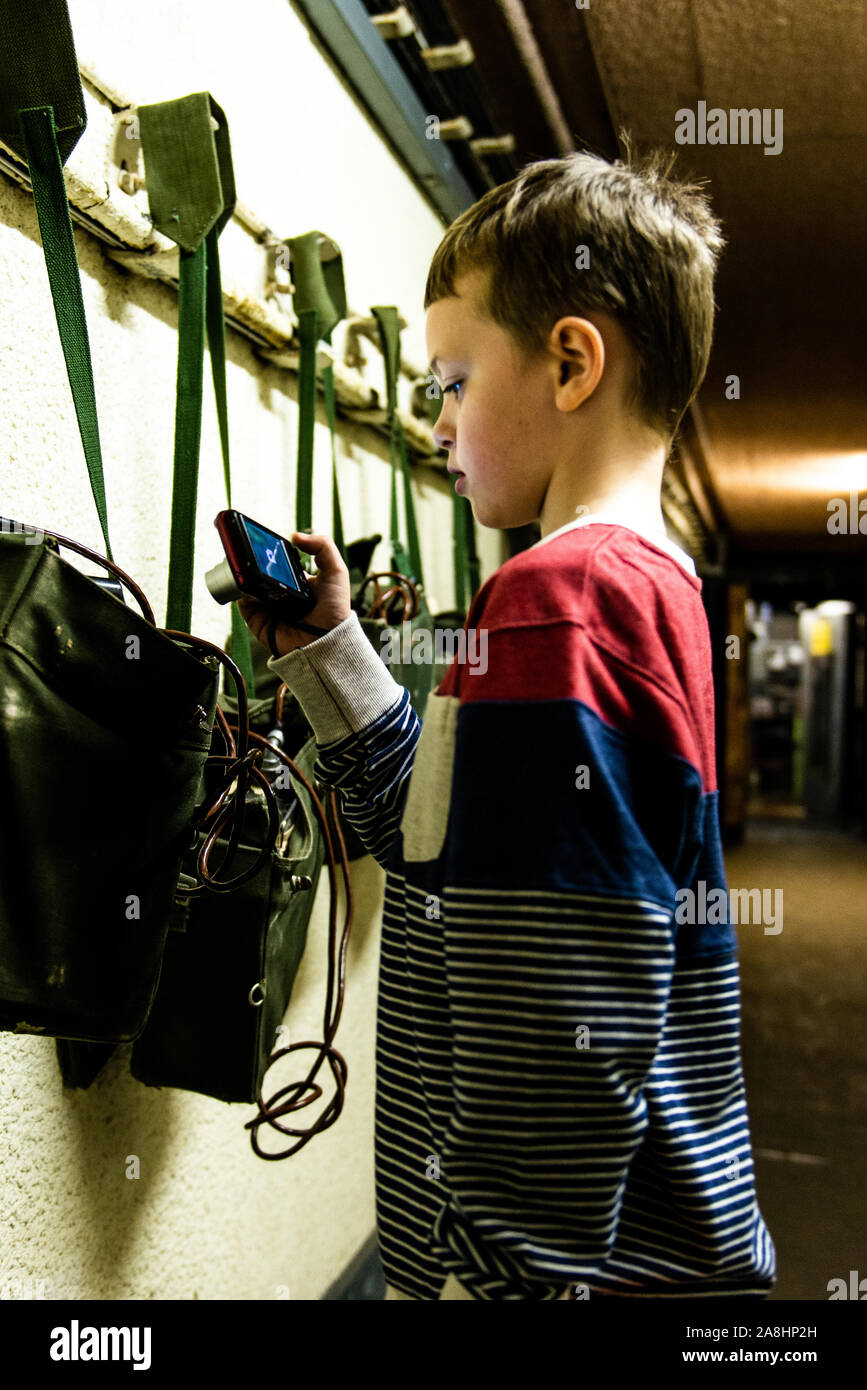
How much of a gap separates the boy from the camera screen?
0.02m

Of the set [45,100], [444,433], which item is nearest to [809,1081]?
[444,433]

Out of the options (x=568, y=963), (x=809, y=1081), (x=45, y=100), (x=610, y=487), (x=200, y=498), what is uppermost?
(x=45, y=100)

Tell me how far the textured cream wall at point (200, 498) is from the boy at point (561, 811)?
261mm

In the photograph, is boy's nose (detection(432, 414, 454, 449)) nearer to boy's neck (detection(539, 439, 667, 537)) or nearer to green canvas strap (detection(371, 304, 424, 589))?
boy's neck (detection(539, 439, 667, 537))

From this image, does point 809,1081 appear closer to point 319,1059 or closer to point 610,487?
point 319,1059

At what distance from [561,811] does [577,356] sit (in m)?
0.31

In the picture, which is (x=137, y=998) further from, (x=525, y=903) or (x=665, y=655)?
(x=665, y=655)

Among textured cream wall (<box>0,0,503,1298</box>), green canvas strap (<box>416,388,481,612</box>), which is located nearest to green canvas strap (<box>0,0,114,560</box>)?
textured cream wall (<box>0,0,503,1298</box>)

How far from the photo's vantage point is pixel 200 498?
1.08 meters

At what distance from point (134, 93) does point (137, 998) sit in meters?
0.88

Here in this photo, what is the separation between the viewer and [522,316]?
0.63 meters

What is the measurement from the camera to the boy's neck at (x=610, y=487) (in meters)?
0.61

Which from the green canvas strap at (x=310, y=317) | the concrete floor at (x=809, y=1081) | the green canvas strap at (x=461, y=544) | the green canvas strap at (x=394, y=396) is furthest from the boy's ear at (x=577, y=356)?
the concrete floor at (x=809, y=1081)

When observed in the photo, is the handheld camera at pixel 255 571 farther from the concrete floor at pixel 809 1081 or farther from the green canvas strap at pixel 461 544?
the concrete floor at pixel 809 1081
